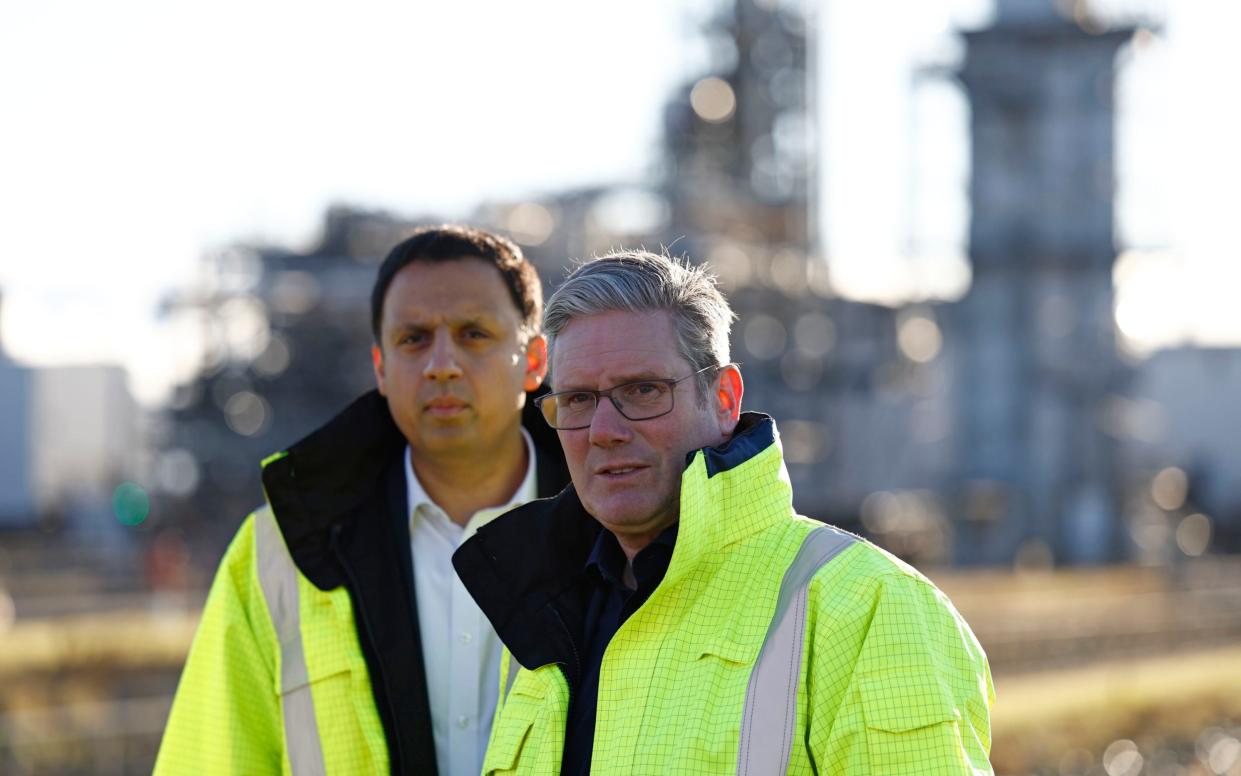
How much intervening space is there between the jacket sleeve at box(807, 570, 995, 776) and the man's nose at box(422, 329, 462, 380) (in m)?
1.52

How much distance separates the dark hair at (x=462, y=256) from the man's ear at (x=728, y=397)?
1.15 metres

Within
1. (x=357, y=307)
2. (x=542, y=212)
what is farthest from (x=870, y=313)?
(x=357, y=307)

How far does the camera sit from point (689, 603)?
2996mm

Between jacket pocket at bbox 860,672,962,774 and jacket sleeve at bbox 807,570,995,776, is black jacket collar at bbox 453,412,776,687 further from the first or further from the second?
jacket pocket at bbox 860,672,962,774

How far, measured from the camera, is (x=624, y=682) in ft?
9.91

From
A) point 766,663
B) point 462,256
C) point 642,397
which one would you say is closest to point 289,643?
point 462,256

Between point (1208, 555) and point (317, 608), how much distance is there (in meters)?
46.3

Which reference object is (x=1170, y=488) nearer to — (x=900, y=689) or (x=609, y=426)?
(x=609, y=426)

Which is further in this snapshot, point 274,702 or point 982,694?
point 274,702

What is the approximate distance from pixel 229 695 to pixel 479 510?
793 millimetres

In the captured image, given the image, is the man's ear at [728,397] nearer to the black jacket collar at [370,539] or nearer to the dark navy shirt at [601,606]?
the dark navy shirt at [601,606]

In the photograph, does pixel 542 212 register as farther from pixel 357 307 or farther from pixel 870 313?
pixel 870 313

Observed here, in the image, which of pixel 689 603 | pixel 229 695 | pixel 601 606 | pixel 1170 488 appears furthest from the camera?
pixel 1170 488

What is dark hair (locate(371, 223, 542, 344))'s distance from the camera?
4152mm
